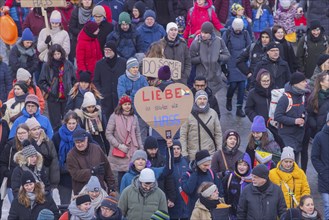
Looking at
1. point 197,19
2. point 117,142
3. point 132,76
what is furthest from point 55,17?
point 117,142

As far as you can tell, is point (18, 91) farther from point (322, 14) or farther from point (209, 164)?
point (322, 14)

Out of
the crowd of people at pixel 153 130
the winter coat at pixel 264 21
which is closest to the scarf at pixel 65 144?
the crowd of people at pixel 153 130

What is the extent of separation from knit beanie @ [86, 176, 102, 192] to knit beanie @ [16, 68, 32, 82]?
3.59 meters

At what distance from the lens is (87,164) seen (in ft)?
51.3

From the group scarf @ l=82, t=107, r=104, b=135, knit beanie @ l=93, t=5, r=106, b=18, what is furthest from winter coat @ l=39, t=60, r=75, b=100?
scarf @ l=82, t=107, r=104, b=135

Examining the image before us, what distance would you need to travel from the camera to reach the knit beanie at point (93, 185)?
1456 centimetres

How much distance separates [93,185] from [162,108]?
4.00 ft

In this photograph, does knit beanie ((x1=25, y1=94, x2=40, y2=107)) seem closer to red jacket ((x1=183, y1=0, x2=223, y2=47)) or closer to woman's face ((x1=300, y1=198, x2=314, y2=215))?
woman's face ((x1=300, y1=198, x2=314, y2=215))

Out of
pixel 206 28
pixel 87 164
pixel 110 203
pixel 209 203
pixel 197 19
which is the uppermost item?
pixel 197 19

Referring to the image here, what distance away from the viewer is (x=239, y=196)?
15.2m

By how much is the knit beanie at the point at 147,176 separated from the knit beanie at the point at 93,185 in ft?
1.69

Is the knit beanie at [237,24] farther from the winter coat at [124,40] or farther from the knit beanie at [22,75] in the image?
the knit beanie at [22,75]

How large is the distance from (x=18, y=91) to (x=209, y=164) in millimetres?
3571

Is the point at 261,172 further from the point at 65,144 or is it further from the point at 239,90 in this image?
the point at 239,90
